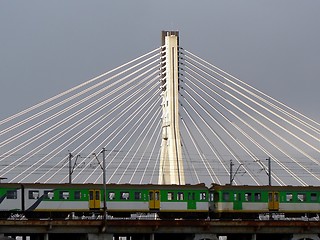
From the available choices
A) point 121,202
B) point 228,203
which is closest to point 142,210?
point 121,202

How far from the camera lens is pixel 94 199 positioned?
61906 mm

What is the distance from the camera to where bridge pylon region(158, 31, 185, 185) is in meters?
63.3

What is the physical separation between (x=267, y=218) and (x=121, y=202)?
10.3 m

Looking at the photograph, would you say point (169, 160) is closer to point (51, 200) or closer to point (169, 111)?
point (169, 111)

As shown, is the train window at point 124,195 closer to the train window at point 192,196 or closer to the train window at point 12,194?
the train window at point 192,196

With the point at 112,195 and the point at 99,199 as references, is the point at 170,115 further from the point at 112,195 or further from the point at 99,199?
the point at 99,199

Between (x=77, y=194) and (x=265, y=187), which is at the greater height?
(x=265, y=187)

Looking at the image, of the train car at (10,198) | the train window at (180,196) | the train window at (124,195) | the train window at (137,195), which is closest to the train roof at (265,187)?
the train window at (180,196)

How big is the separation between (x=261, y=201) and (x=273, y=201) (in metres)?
0.89

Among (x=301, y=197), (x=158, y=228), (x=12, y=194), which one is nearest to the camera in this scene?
(x=158, y=228)

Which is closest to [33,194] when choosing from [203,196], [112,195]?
[112,195]

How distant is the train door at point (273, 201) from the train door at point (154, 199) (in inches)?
301

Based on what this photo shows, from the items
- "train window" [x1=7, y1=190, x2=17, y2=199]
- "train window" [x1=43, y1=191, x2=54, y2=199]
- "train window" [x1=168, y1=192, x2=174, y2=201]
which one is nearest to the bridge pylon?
"train window" [x1=168, y1=192, x2=174, y2=201]

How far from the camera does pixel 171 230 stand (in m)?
58.1
